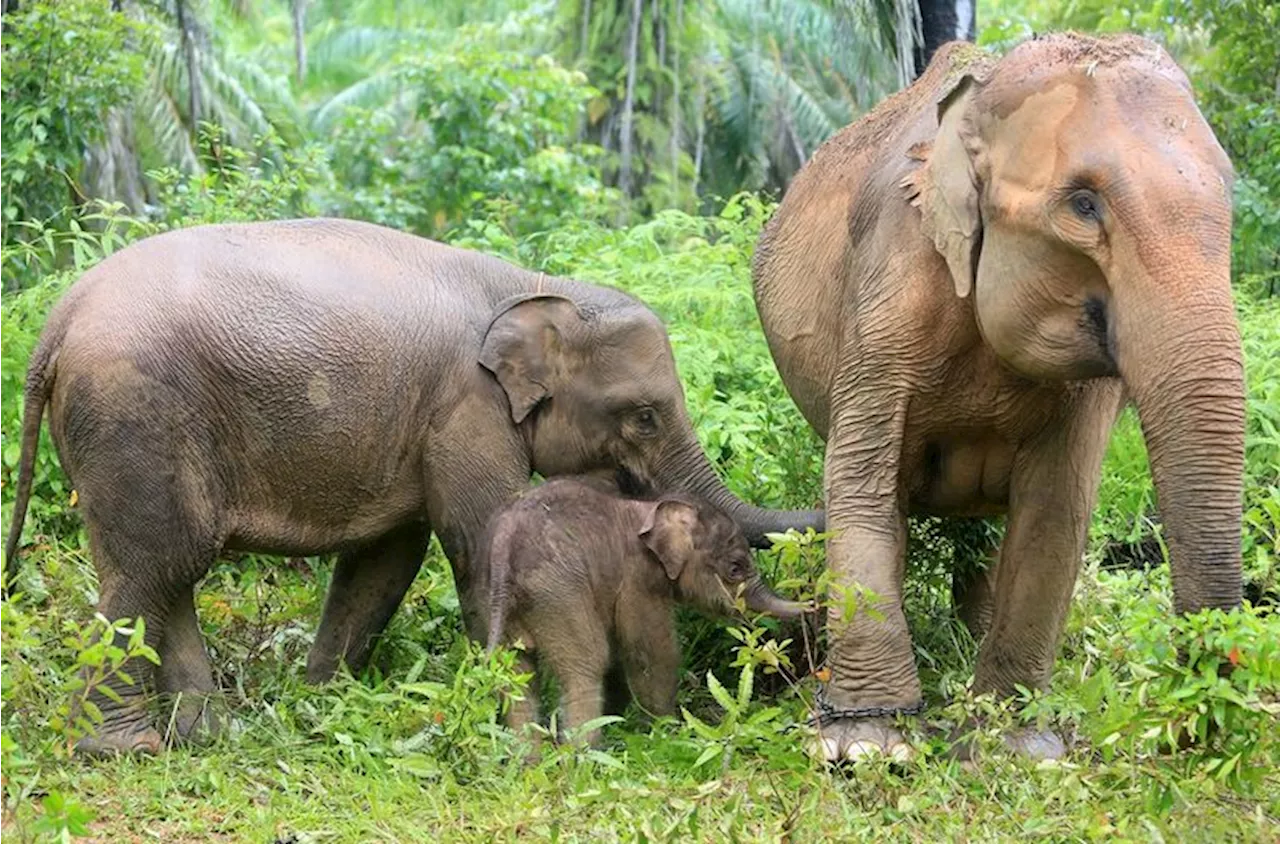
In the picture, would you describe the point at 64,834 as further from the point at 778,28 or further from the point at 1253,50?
the point at 778,28

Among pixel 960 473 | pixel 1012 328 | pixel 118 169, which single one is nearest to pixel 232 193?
pixel 960 473

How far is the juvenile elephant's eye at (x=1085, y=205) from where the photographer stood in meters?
4.86

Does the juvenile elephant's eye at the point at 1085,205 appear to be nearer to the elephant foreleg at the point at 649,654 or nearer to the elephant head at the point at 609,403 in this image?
the elephant head at the point at 609,403

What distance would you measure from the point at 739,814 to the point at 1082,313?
1553mm

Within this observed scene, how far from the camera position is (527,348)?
21.2 feet

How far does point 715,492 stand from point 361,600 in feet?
4.28

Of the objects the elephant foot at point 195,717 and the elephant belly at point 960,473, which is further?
the elephant foot at point 195,717

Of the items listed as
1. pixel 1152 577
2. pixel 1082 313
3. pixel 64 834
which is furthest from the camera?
pixel 1152 577

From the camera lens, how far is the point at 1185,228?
15.4ft

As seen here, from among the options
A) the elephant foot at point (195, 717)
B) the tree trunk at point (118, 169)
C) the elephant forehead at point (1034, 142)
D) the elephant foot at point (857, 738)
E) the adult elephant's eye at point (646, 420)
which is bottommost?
the tree trunk at point (118, 169)

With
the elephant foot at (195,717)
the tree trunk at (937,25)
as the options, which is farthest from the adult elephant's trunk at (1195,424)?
the tree trunk at (937,25)

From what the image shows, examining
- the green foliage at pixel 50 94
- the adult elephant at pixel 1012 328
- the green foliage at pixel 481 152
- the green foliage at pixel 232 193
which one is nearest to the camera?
the adult elephant at pixel 1012 328

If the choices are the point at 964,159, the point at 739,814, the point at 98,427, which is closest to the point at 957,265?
the point at 964,159

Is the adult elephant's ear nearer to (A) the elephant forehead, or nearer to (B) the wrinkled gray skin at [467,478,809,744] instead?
(B) the wrinkled gray skin at [467,478,809,744]
